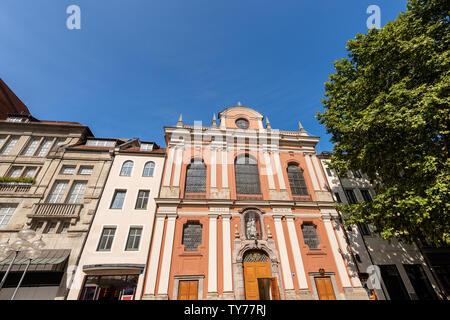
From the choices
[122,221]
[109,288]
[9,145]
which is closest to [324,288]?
[109,288]

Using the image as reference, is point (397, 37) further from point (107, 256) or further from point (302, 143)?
point (107, 256)

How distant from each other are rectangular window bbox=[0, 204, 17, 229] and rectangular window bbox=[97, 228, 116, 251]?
655cm

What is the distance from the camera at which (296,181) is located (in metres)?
19.3

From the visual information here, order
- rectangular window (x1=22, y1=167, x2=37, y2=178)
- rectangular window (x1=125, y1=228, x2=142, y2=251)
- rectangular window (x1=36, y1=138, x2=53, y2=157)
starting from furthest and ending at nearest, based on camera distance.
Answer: rectangular window (x1=36, y1=138, x2=53, y2=157)
rectangular window (x1=22, y1=167, x2=37, y2=178)
rectangular window (x1=125, y1=228, x2=142, y2=251)

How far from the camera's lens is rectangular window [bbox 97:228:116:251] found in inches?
551

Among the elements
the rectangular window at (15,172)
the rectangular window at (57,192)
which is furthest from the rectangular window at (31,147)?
the rectangular window at (57,192)

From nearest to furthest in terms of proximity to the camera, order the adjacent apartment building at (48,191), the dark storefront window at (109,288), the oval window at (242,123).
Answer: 1. the adjacent apartment building at (48,191)
2. the dark storefront window at (109,288)
3. the oval window at (242,123)

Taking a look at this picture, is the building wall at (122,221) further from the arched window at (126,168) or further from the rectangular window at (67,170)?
the rectangular window at (67,170)

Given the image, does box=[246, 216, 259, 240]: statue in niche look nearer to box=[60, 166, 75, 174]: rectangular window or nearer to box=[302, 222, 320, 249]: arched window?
box=[302, 222, 320, 249]: arched window

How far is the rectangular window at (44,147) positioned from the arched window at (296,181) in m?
22.8

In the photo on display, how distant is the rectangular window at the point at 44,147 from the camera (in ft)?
58.6

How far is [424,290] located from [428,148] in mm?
11953

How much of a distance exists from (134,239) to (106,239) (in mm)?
1915

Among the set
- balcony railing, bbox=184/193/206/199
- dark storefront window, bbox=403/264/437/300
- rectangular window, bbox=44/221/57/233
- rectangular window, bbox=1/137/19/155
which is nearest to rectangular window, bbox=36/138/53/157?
rectangular window, bbox=1/137/19/155
